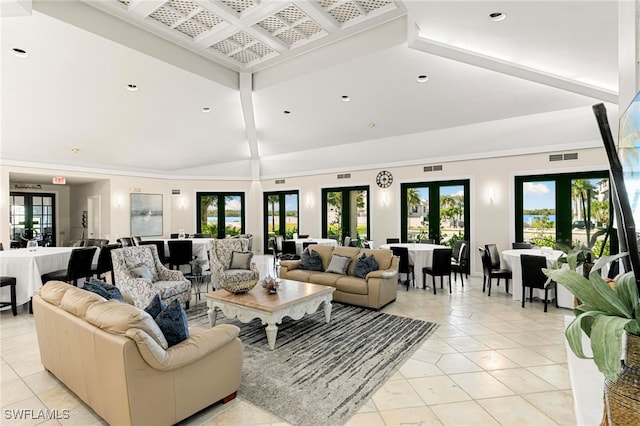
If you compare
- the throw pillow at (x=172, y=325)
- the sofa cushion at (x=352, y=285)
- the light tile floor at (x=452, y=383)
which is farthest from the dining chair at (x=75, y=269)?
the sofa cushion at (x=352, y=285)

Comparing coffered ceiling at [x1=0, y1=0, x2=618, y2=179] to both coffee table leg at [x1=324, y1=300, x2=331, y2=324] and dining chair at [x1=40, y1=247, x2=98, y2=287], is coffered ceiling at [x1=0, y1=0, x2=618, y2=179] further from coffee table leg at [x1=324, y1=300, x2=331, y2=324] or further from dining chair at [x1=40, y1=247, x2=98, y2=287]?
coffee table leg at [x1=324, y1=300, x2=331, y2=324]

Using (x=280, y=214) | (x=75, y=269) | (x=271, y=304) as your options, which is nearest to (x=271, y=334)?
(x=271, y=304)

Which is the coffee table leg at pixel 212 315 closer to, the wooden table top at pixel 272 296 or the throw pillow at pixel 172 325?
the wooden table top at pixel 272 296

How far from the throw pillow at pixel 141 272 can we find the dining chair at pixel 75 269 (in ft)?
Answer: 4.39

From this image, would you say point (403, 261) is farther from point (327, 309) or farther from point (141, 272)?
point (141, 272)

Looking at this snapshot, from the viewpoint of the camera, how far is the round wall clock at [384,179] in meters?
8.86

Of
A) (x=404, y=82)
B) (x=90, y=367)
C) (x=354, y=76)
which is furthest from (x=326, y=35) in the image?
(x=90, y=367)

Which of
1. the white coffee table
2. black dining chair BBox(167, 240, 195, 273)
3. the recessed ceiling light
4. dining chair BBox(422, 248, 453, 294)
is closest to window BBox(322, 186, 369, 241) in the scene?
dining chair BBox(422, 248, 453, 294)

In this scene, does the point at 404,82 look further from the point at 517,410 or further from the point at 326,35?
the point at 517,410

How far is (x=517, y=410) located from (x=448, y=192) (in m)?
6.26

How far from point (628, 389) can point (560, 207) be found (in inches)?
286

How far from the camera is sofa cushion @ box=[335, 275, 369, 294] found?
491cm

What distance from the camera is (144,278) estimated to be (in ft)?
14.9

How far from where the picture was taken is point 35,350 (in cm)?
357
